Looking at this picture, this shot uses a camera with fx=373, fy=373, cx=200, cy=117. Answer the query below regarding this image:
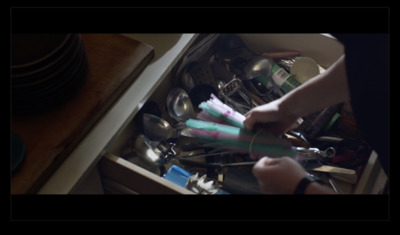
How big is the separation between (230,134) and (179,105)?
198 millimetres

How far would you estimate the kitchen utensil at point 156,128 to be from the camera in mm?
928

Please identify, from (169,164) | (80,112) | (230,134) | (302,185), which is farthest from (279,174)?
(80,112)

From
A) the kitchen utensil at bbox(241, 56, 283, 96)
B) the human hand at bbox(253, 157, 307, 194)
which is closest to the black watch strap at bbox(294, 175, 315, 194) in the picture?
the human hand at bbox(253, 157, 307, 194)

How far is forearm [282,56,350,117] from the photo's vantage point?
2.62 feet

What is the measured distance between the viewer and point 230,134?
0.85 metres

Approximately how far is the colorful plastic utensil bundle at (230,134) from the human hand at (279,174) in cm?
7

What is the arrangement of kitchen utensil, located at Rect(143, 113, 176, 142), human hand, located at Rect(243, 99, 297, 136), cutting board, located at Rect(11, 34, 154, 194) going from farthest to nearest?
kitchen utensil, located at Rect(143, 113, 176, 142) → human hand, located at Rect(243, 99, 297, 136) → cutting board, located at Rect(11, 34, 154, 194)

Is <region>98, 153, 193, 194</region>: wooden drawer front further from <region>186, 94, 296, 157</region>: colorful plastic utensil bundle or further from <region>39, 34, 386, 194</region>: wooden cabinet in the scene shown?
<region>186, 94, 296, 157</region>: colorful plastic utensil bundle

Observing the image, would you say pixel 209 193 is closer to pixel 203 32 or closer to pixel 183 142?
pixel 183 142

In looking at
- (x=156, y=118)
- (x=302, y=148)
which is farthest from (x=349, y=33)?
(x=156, y=118)

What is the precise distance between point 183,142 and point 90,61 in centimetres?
30

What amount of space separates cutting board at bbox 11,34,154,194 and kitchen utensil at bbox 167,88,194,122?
0.12 metres

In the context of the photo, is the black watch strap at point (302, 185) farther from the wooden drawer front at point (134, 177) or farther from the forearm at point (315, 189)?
the wooden drawer front at point (134, 177)

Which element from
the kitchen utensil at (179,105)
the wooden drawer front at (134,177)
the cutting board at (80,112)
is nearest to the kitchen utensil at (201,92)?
the kitchen utensil at (179,105)
